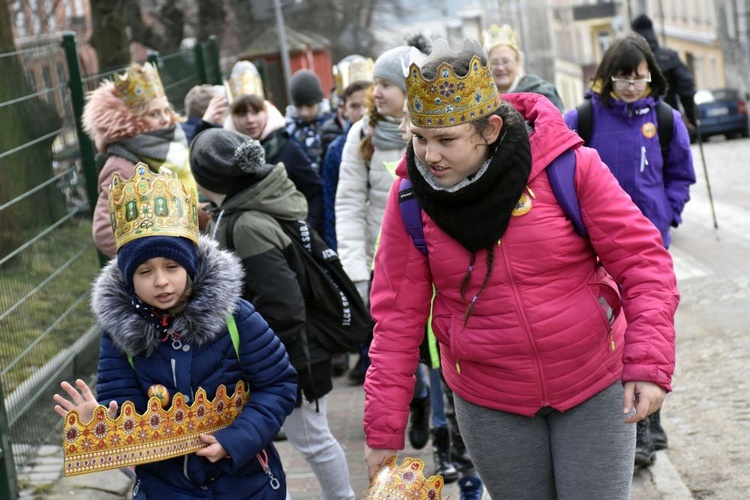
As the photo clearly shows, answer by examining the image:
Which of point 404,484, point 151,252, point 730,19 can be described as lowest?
point 730,19

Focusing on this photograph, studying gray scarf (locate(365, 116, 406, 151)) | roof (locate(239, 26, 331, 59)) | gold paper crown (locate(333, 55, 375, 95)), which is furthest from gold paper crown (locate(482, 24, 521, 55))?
roof (locate(239, 26, 331, 59))

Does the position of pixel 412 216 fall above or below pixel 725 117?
above

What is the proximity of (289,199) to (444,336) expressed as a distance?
5.41 ft

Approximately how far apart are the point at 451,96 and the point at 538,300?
0.66 m

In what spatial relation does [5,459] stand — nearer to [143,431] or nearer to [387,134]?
[143,431]

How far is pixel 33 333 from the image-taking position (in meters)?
7.09

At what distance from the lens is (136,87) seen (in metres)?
7.01

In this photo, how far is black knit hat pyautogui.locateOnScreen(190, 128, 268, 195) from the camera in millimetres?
5344

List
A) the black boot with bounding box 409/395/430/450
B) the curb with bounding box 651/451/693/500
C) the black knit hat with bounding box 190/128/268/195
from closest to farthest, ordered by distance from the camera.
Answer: the black knit hat with bounding box 190/128/268/195, the curb with bounding box 651/451/693/500, the black boot with bounding box 409/395/430/450

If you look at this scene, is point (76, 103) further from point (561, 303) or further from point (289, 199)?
point (561, 303)

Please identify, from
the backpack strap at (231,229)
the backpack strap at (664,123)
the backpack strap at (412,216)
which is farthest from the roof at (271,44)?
the backpack strap at (412,216)

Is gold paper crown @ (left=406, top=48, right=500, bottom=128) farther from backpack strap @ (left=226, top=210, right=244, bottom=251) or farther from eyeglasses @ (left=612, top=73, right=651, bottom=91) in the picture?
eyeglasses @ (left=612, top=73, right=651, bottom=91)

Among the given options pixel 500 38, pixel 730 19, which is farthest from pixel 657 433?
pixel 730 19

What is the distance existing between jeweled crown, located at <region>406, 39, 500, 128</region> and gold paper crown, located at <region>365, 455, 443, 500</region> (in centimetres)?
101
